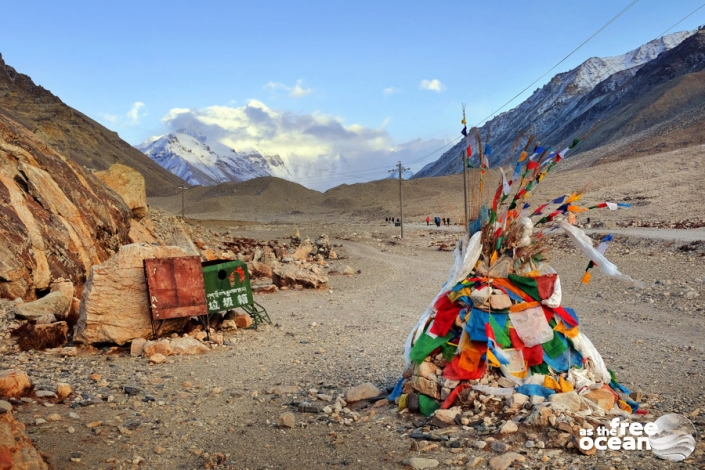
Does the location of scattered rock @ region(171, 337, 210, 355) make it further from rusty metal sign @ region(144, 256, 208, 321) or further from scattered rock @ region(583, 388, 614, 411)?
scattered rock @ region(583, 388, 614, 411)

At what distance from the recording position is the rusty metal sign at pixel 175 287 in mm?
10422

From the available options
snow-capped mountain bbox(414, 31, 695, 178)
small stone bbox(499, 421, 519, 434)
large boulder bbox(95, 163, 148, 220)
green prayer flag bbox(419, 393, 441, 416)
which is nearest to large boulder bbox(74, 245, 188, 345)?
green prayer flag bbox(419, 393, 441, 416)

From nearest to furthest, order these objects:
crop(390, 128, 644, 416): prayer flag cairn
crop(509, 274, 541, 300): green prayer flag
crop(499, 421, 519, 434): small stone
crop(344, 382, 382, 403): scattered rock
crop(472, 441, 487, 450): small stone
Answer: crop(472, 441, 487, 450): small stone, crop(499, 421, 519, 434): small stone, crop(390, 128, 644, 416): prayer flag cairn, crop(509, 274, 541, 300): green prayer flag, crop(344, 382, 382, 403): scattered rock

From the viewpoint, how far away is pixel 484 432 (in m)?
5.42

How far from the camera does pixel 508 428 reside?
5277mm

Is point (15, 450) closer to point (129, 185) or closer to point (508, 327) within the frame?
point (508, 327)

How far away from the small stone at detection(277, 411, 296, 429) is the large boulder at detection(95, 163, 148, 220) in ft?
57.4

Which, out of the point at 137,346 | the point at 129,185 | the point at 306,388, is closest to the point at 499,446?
the point at 306,388

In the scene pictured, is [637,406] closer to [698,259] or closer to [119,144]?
[698,259]

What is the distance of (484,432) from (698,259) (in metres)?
15.2

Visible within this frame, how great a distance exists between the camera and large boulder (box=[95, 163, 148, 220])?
22.0m

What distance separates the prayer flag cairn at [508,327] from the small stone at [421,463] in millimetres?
1064

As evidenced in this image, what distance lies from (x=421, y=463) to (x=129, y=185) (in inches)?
783

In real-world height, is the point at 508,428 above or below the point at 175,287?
below
